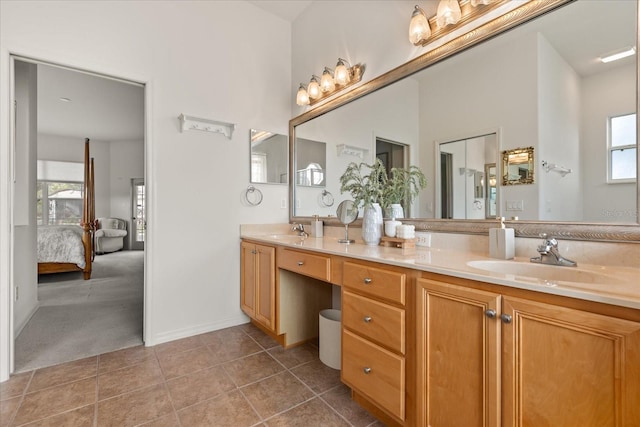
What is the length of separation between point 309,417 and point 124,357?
4.89ft

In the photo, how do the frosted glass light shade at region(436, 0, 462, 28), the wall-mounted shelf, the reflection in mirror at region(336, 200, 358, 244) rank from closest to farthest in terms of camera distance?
the frosted glass light shade at region(436, 0, 462, 28) < the reflection in mirror at region(336, 200, 358, 244) < the wall-mounted shelf

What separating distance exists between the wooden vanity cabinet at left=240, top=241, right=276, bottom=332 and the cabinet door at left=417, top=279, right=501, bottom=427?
130 cm

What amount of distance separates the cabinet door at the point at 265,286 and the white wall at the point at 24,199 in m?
1.92

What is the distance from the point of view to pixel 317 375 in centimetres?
191

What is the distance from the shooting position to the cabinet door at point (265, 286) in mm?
2266

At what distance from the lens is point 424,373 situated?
121cm

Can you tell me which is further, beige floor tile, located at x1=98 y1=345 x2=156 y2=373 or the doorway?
the doorway

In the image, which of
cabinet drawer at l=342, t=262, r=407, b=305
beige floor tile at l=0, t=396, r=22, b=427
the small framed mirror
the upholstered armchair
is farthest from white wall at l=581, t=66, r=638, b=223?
the upholstered armchair

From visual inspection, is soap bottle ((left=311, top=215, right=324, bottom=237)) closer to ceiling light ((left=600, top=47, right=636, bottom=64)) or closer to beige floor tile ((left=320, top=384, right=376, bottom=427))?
beige floor tile ((left=320, top=384, right=376, bottom=427))

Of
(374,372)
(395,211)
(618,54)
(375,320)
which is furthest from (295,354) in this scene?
(618,54)

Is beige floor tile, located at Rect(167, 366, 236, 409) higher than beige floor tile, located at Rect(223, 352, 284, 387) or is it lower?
lower

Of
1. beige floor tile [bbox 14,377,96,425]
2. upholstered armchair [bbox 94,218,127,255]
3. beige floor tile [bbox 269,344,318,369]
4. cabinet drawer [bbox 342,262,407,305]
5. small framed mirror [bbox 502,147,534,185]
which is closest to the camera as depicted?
cabinet drawer [bbox 342,262,407,305]

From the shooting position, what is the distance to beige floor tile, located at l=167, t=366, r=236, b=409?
1.67 metres

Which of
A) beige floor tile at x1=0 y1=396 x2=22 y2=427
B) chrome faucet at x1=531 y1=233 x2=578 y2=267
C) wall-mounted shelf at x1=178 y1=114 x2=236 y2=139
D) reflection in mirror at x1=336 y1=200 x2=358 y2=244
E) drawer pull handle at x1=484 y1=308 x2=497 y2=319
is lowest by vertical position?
beige floor tile at x1=0 y1=396 x2=22 y2=427
